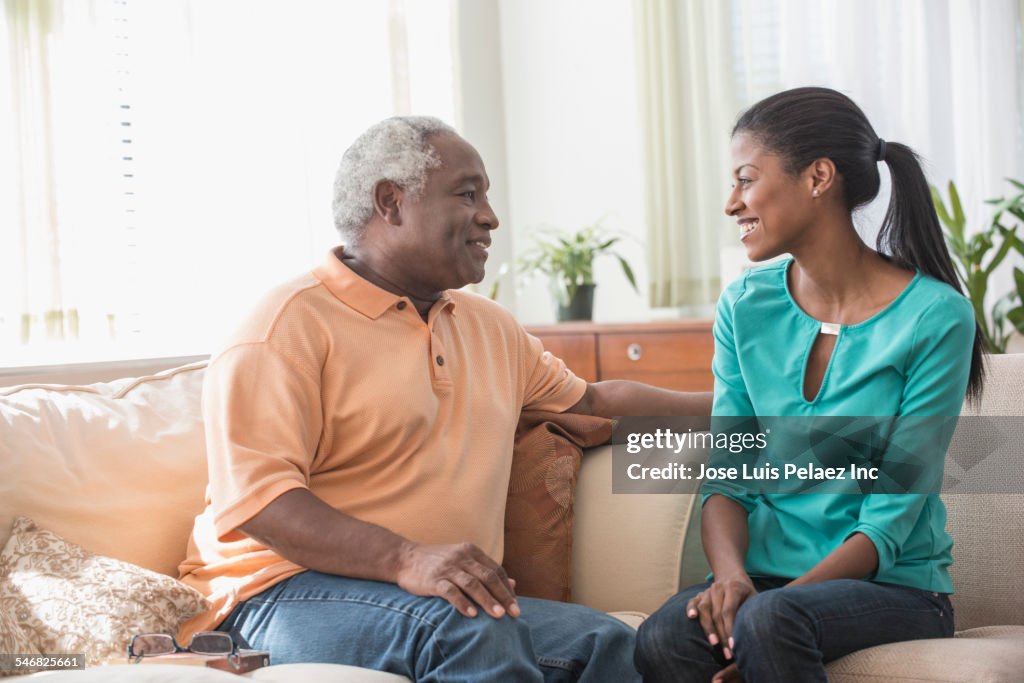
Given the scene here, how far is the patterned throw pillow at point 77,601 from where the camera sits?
1.54 meters

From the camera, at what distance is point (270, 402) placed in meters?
1.64

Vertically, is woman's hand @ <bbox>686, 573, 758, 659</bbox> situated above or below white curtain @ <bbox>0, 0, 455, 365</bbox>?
below

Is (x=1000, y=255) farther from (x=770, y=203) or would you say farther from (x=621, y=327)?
(x=770, y=203)

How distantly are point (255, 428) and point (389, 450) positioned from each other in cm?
22

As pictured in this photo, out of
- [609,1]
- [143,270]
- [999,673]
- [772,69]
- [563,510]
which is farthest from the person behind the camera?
[609,1]

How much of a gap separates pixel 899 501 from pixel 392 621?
0.74 meters

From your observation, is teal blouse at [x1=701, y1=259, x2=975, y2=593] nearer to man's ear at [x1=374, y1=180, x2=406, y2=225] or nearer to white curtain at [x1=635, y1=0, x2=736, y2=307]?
man's ear at [x1=374, y1=180, x2=406, y2=225]

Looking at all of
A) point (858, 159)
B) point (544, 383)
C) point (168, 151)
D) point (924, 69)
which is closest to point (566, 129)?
point (924, 69)

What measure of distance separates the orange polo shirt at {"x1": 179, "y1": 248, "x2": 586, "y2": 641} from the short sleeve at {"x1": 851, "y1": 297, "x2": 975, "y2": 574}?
0.62 metres

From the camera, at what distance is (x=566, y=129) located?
4379mm

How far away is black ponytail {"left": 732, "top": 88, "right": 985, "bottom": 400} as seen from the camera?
5.63 ft

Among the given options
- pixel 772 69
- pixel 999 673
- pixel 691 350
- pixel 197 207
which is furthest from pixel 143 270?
pixel 999 673

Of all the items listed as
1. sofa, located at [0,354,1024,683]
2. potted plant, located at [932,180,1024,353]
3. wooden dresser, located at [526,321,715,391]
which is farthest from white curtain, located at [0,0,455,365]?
potted plant, located at [932,180,1024,353]

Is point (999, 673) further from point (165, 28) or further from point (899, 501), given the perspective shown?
point (165, 28)
